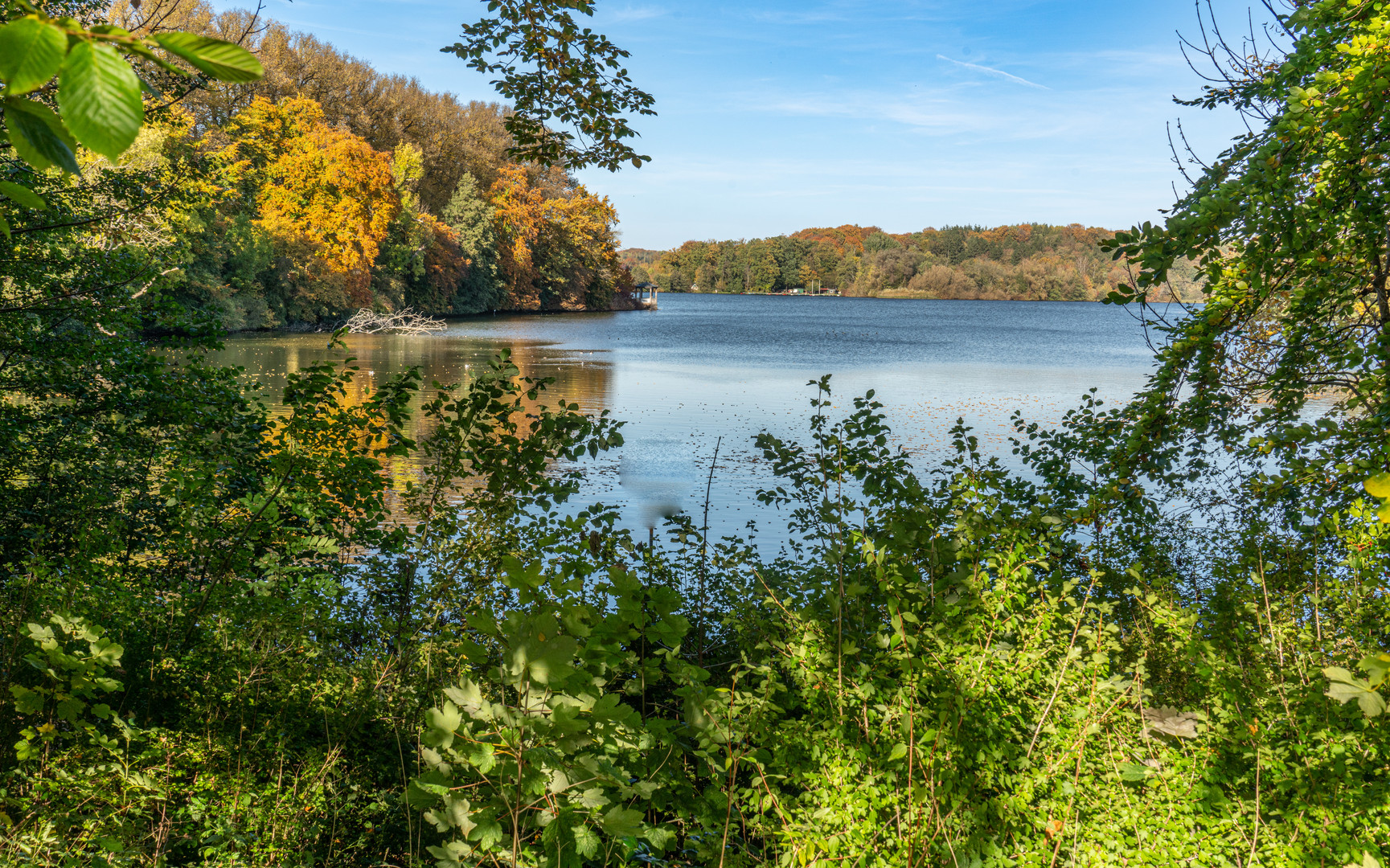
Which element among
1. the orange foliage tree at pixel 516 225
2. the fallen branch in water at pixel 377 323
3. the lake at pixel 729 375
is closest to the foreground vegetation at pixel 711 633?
the fallen branch in water at pixel 377 323

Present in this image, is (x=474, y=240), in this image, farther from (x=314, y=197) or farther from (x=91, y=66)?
(x=91, y=66)

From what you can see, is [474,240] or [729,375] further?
[474,240]

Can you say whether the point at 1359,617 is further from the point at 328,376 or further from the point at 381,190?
the point at 381,190

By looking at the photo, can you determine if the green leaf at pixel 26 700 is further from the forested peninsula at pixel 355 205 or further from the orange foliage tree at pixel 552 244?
the orange foliage tree at pixel 552 244

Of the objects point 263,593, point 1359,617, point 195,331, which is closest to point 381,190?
point 195,331

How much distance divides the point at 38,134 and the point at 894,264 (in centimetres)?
14645

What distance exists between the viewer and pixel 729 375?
91.0ft

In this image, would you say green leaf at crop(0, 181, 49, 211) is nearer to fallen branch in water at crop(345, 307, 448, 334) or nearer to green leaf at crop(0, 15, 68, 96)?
green leaf at crop(0, 15, 68, 96)

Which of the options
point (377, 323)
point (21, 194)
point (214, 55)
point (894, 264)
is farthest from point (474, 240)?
point (894, 264)

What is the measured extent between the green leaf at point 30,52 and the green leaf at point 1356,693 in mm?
1560

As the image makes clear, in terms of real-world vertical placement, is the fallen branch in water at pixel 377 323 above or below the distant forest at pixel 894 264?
below

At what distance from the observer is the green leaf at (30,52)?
763 millimetres

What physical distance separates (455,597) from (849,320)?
69213 mm

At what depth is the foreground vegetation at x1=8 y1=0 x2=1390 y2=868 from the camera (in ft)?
6.75
